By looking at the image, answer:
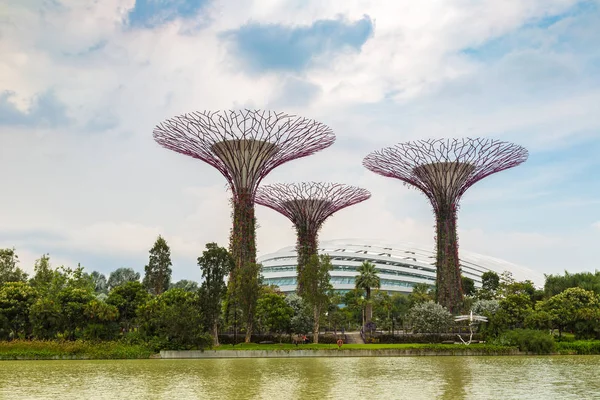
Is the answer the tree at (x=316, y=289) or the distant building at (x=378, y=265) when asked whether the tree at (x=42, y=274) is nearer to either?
the tree at (x=316, y=289)

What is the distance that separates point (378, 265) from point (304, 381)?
89.5 m

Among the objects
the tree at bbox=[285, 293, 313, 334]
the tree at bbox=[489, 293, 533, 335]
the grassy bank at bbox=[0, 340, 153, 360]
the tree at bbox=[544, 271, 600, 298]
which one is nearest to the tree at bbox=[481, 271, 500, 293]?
the tree at bbox=[544, 271, 600, 298]

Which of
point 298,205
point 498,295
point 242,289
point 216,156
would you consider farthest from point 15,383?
Answer: point 498,295

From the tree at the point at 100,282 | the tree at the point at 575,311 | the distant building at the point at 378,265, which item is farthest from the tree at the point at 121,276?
the tree at the point at 575,311

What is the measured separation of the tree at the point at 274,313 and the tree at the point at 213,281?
168 inches

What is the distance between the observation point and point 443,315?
161 ft

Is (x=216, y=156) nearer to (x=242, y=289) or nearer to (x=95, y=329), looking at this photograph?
(x=242, y=289)

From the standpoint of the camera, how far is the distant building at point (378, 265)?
357 feet

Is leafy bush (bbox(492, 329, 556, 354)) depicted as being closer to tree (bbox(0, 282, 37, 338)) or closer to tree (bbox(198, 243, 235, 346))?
tree (bbox(198, 243, 235, 346))

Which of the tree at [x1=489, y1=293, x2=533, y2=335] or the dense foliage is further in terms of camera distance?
the tree at [x1=489, y1=293, x2=533, y2=335]

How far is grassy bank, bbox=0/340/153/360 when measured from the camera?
3747cm

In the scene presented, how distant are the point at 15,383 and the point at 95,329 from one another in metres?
18.8

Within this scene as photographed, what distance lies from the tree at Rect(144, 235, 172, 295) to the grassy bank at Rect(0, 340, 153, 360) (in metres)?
17.6

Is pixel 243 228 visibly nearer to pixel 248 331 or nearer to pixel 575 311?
pixel 248 331
